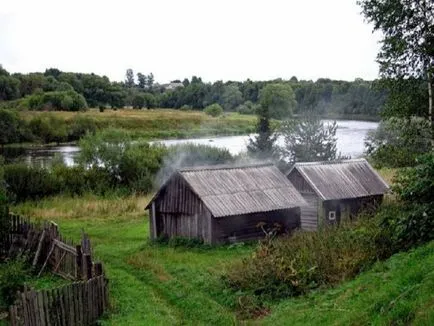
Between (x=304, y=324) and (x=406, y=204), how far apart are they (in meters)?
5.64

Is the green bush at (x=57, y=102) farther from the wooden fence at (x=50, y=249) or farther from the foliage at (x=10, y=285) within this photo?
the foliage at (x=10, y=285)

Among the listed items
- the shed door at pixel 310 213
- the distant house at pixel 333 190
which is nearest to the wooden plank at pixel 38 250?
the distant house at pixel 333 190

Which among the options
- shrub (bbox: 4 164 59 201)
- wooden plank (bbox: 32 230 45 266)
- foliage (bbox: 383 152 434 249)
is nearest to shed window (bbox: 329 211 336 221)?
foliage (bbox: 383 152 434 249)

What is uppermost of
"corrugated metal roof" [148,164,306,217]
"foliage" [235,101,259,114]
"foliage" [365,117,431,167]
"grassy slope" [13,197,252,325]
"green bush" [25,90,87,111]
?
"green bush" [25,90,87,111]

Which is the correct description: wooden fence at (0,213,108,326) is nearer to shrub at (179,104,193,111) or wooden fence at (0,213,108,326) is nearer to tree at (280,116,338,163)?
tree at (280,116,338,163)

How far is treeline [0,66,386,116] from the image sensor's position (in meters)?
92.9

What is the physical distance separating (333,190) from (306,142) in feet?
59.0

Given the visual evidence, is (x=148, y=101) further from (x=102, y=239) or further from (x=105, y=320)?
(x=105, y=320)

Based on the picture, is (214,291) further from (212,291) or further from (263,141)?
(263,141)

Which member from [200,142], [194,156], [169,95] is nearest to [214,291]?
[194,156]

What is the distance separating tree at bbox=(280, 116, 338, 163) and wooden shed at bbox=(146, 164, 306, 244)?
1756 cm

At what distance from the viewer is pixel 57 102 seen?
100750mm

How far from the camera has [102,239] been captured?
87.4 feet

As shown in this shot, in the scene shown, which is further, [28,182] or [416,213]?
[28,182]
